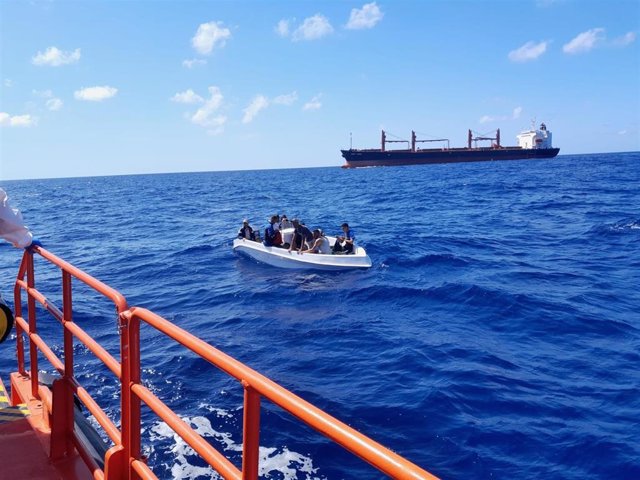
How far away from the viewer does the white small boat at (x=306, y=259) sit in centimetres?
1508

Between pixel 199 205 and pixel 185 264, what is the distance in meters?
24.9

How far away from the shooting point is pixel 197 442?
1.97 meters

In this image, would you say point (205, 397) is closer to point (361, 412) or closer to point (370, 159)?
point (361, 412)

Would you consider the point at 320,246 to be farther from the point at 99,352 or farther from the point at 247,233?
the point at 99,352

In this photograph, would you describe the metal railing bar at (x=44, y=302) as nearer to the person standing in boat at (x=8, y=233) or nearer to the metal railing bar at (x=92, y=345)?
the metal railing bar at (x=92, y=345)

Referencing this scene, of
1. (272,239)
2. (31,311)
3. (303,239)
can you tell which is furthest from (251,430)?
(272,239)

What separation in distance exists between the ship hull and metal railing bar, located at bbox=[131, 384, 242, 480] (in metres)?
96.6

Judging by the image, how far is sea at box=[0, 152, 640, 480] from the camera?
5.80 meters

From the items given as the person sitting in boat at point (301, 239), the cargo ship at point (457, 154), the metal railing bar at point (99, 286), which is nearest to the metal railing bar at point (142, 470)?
the metal railing bar at point (99, 286)

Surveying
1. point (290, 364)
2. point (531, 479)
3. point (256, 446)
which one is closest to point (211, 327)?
point (290, 364)

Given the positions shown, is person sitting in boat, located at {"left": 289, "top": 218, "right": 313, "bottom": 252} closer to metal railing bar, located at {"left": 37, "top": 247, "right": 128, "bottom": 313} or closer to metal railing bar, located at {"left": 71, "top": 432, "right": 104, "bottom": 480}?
metal railing bar, located at {"left": 37, "top": 247, "right": 128, "bottom": 313}

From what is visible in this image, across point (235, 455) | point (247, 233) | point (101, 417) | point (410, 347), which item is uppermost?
point (101, 417)

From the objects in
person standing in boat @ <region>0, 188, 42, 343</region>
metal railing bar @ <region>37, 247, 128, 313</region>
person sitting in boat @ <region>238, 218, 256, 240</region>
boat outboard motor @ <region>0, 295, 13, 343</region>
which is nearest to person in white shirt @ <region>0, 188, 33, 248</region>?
person standing in boat @ <region>0, 188, 42, 343</region>

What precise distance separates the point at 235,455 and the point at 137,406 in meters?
3.65
